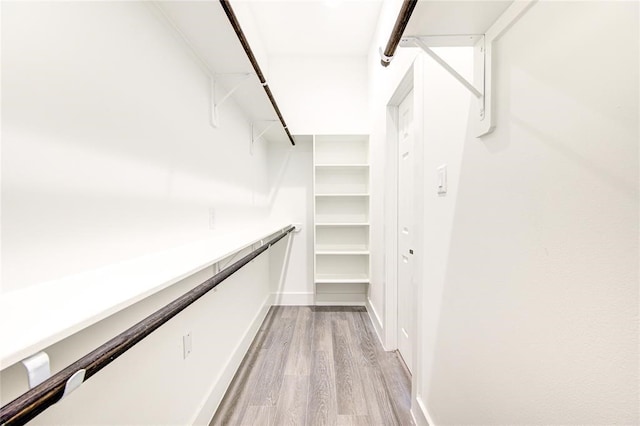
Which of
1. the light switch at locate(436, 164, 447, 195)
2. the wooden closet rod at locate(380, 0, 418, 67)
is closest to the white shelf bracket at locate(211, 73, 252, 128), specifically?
the wooden closet rod at locate(380, 0, 418, 67)

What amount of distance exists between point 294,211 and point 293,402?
1.90m

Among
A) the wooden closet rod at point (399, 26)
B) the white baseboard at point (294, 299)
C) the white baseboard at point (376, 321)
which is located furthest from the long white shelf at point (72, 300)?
the white baseboard at point (294, 299)

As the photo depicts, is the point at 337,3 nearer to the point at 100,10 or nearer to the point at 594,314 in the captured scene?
the point at 100,10

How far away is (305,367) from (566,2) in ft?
7.03

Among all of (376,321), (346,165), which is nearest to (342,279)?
(376,321)

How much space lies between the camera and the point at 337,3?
2.10 meters

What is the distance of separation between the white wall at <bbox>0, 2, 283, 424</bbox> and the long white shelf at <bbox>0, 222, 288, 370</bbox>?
4 cm

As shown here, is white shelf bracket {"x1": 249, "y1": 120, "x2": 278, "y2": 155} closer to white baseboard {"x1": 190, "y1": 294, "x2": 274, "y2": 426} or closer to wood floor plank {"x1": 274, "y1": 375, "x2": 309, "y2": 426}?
white baseboard {"x1": 190, "y1": 294, "x2": 274, "y2": 426}

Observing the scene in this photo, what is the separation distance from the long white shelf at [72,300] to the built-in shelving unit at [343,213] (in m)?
2.13

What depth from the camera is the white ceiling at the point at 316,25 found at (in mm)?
2139

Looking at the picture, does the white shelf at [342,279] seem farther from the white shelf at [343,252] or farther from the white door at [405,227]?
the white door at [405,227]

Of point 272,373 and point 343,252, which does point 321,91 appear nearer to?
point 343,252

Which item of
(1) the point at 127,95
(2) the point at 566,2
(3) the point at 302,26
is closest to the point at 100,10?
(1) the point at 127,95

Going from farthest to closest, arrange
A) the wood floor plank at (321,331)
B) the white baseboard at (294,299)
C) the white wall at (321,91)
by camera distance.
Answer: the white baseboard at (294,299) < the white wall at (321,91) < the wood floor plank at (321,331)
